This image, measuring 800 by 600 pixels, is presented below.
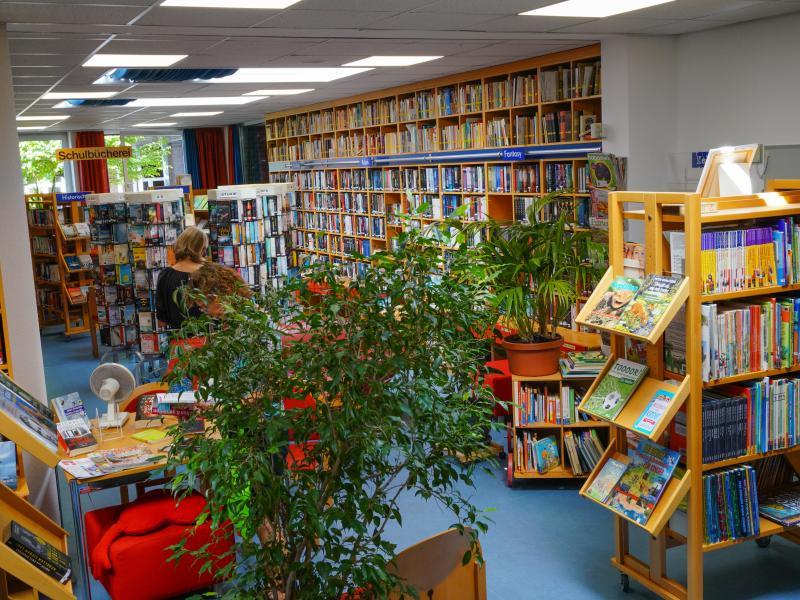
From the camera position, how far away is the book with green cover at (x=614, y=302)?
362 cm

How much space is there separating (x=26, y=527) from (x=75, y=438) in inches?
A: 43.8

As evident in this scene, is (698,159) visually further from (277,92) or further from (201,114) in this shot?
(201,114)

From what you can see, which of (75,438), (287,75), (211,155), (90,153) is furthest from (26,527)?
(211,155)

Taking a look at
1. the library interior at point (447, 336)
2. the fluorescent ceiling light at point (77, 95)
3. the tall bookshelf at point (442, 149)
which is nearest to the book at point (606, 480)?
the library interior at point (447, 336)

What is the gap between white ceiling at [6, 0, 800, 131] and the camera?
4.75 m

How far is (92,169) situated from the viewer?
1647cm

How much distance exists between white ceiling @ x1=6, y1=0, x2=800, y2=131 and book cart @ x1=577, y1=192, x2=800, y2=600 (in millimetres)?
1924

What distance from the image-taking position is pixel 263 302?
254 centimetres

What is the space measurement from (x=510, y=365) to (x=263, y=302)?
120 inches

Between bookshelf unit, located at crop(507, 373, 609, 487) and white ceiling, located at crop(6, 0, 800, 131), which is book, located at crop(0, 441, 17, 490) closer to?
white ceiling, located at crop(6, 0, 800, 131)

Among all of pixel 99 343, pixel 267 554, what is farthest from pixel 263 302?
pixel 99 343

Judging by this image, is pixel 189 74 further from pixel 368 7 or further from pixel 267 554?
pixel 267 554

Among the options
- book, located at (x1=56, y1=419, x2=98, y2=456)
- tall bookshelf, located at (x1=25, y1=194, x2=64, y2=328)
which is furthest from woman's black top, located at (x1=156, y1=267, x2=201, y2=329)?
tall bookshelf, located at (x1=25, y1=194, x2=64, y2=328)

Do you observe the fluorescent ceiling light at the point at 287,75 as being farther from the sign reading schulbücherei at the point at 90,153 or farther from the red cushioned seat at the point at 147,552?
the red cushioned seat at the point at 147,552
